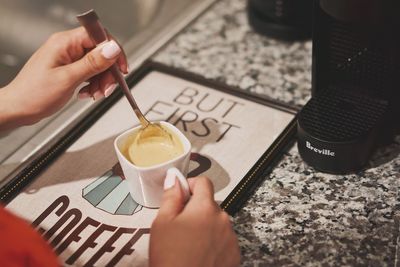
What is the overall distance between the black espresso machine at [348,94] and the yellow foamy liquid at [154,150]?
7.4 inches

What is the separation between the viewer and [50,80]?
0.87 metres

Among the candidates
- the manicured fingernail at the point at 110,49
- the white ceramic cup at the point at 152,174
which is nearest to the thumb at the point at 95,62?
the manicured fingernail at the point at 110,49

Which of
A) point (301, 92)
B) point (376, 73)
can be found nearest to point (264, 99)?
point (301, 92)

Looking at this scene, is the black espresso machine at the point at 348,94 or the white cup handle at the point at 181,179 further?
the black espresso machine at the point at 348,94

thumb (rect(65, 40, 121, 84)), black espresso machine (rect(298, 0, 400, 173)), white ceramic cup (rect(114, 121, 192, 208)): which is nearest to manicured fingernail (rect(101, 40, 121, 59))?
thumb (rect(65, 40, 121, 84))

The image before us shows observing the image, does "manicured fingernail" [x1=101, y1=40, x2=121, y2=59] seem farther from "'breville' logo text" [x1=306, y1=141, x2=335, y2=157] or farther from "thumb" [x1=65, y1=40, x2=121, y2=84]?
"'breville' logo text" [x1=306, y1=141, x2=335, y2=157]

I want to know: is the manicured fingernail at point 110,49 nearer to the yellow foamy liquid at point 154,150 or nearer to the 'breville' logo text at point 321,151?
the yellow foamy liquid at point 154,150

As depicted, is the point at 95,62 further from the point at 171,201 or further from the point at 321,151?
the point at 321,151

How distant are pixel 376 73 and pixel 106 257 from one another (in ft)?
1.54

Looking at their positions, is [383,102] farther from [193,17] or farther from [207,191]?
[193,17]

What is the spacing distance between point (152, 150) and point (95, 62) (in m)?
0.14

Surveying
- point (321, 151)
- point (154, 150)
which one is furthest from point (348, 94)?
point (154, 150)

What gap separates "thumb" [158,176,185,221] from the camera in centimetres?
71

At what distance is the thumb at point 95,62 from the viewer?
31.9 inches
